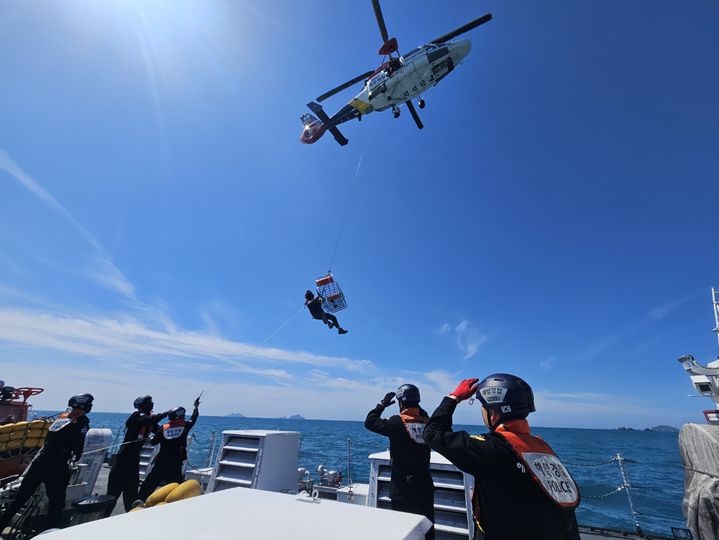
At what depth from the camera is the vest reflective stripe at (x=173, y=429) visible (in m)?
7.02

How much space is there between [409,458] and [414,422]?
1.67 feet

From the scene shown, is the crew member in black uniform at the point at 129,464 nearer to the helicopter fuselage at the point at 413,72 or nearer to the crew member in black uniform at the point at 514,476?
the crew member in black uniform at the point at 514,476

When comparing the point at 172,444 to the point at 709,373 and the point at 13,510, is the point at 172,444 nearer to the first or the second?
the point at 13,510

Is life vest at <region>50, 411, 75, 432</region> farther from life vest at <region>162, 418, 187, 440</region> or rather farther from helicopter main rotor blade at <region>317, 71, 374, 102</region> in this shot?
A: helicopter main rotor blade at <region>317, 71, 374, 102</region>

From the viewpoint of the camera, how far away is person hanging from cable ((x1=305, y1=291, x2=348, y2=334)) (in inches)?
434

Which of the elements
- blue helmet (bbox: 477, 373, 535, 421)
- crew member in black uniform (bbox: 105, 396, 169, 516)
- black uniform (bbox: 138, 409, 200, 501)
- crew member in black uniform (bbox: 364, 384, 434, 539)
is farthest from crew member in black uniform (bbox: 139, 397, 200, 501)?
blue helmet (bbox: 477, 373, 535, 421)

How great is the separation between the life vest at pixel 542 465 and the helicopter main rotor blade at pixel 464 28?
1727 centimetres

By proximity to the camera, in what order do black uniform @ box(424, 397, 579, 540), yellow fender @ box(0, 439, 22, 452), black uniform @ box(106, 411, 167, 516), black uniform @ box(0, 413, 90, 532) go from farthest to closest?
black uniform @ box(106, 411, 167, 516), yellow fender @ box(0, 439, 22, 452), black uniform @ box(0, 413, 90, 532), black uniform @ box(424, 397, 579, 540)

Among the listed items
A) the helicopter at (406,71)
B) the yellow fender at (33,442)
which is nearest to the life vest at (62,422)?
the yellow fender at (33,442)

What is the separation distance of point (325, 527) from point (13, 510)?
7.35 metres

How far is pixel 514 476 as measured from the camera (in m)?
2.58

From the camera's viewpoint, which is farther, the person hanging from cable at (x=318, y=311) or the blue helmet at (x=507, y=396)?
the person hanging from cable at (x=318, y=311)

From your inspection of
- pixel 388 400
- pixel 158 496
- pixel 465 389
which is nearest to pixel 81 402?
pixel 158 496

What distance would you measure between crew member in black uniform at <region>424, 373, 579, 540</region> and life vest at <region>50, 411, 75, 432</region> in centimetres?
724
